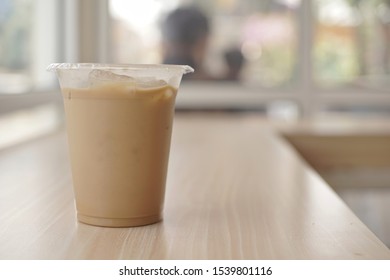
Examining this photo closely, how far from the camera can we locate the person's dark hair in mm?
2881

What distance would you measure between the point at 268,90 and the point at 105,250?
2320mm

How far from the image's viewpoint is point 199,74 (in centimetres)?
288

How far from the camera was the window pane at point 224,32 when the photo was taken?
288 cm

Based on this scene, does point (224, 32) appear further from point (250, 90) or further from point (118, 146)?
point (118, 146)

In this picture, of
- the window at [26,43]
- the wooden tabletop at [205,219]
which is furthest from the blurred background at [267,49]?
the wooden tabletop at [205,219]

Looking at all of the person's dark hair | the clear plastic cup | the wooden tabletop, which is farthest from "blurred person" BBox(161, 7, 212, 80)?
the clear plastic cup

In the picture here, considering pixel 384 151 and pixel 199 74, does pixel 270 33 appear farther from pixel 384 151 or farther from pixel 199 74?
pixel 384 151

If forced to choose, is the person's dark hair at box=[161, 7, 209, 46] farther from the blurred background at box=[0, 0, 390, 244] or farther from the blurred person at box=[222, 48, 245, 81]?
the blurred person at box=[222, 48, 245, 81]

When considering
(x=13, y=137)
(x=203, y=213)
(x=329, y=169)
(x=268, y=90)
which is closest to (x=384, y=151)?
(x=329, y=169)

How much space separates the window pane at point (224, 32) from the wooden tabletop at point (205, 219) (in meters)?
1.57

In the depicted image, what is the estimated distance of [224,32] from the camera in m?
2.88

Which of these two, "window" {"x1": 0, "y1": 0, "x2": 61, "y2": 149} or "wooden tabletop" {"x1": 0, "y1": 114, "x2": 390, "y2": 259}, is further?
"window" {"x1": 0, "y1": 0, "x2": 61, "y2": 149}

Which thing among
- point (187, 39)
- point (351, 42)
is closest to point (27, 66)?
point (187, 39)
